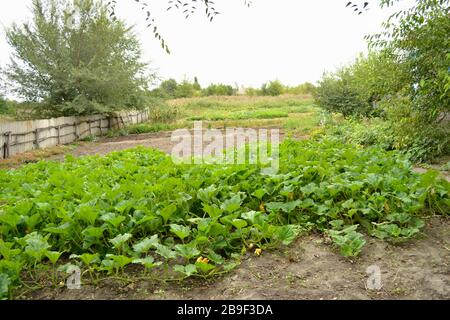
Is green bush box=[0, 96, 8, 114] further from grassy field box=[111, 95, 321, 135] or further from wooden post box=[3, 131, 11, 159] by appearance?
wooden post box=[3, 131, 11, 159]

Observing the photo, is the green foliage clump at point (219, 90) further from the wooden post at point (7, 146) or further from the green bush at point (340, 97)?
the wooden post at point (7, 146)

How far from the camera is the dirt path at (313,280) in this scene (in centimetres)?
251

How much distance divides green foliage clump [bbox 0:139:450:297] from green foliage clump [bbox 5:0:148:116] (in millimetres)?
12382

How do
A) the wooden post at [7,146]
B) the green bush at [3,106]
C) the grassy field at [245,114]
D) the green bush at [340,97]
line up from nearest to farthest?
1. the wooden post at [7,146]
2. the green bush at [340,97]
3. the green bush at [3,106]
4. the grassy field at [245,114]

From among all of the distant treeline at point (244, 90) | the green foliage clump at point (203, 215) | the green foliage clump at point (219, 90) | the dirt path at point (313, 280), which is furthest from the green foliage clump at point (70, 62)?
the green foliage clump at point (219, 90)

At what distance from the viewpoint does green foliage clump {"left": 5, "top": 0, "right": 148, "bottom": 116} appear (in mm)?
16266

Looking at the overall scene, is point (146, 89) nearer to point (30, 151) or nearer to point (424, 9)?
point (30, 151)

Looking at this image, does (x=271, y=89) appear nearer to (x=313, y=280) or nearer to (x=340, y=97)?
(x=340, y=97)

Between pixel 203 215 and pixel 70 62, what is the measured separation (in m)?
15.0

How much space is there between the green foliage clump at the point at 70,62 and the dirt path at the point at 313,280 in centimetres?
1449

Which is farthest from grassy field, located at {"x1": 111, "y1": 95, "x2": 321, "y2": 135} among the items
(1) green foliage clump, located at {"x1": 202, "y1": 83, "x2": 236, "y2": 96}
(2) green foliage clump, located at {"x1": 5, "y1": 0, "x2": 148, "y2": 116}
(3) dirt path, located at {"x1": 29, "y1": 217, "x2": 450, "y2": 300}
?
(3) dirt path, located at {"x1": 29, "y1": 217, "x2": 450, "y2": 300}
